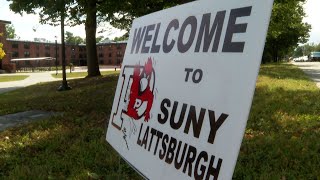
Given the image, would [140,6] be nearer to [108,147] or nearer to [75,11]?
[75,11]

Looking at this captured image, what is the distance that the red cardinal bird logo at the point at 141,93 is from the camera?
10.8 feet

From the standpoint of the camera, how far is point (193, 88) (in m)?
2.55

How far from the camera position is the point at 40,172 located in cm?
513

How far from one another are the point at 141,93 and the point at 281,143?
2.86 metres

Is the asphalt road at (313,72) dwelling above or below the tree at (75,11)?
below

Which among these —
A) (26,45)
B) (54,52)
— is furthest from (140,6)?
(54,52)

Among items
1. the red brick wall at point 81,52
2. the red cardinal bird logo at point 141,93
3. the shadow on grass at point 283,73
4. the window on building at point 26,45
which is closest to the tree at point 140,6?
the shadow on grass at point 283,73

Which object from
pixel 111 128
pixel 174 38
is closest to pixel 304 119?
pixel 111 128

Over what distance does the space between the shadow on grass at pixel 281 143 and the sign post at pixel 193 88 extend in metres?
1.80

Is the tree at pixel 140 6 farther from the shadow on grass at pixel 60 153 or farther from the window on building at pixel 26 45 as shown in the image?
the window on building at pixel 26 45

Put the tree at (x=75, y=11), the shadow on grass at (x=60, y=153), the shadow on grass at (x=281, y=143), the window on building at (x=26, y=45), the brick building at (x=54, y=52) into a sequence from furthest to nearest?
1. the window on building at (x=26, y=45)
2. the brick building at (x=54, y=52)
3. the tree at (x=75, y=11)
4. the shadow on grass at (x=60, y=153)
5. the shadow on grass at (x=281, y=143)

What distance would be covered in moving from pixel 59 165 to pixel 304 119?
4467mm

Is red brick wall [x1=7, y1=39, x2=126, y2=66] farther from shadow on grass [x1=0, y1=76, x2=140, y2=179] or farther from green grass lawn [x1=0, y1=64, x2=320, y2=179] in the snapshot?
green grass lawn [x1=0, y1=64, x2=320, y2=179]

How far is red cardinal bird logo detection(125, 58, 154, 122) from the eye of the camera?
3.29 meters
